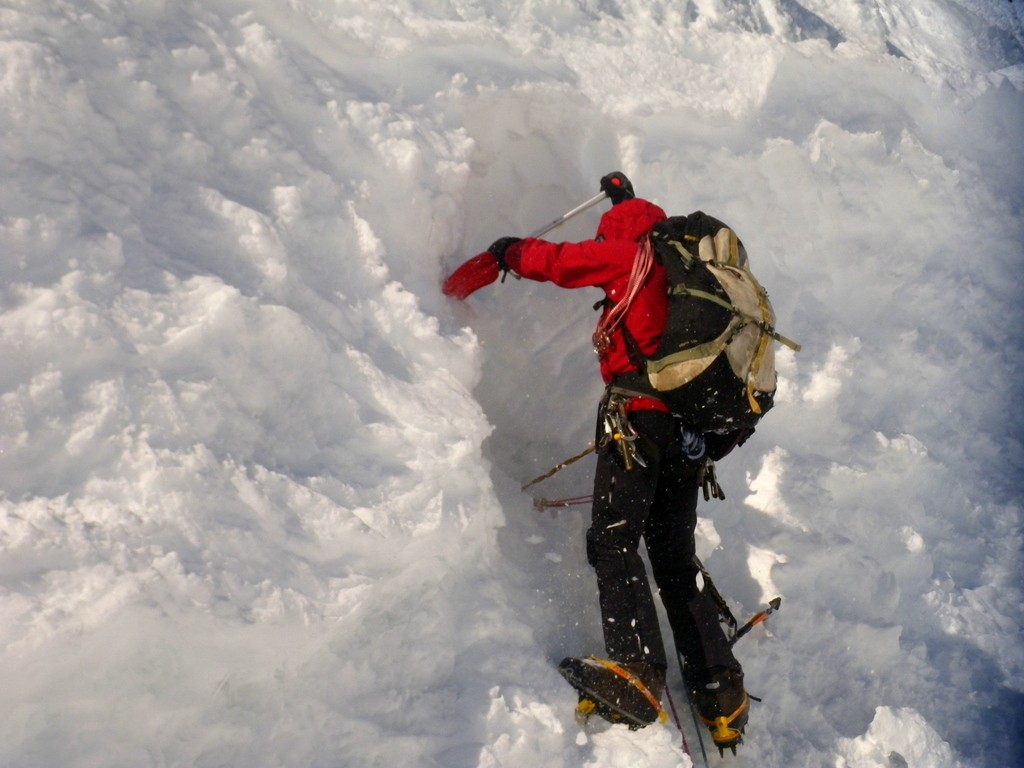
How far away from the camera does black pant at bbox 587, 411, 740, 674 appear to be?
353 cm

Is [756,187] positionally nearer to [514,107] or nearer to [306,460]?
[514,107]

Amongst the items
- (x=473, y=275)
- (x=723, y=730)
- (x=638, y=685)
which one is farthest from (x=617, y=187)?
(x=723, y=730)

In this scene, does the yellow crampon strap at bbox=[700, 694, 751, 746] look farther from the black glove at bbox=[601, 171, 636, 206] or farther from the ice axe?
the black glove at bbox=[601, 171, 636, 206]

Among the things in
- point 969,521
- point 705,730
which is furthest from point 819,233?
point 705,730

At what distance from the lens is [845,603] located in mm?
4391

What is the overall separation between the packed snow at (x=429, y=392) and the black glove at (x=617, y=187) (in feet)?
1.85

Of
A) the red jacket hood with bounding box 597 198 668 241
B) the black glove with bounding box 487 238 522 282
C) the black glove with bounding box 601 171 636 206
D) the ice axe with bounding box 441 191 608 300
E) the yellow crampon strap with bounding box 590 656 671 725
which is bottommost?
the yellow crampon strap with bounding box 590 656 671 725

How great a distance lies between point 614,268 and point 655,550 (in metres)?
1.29

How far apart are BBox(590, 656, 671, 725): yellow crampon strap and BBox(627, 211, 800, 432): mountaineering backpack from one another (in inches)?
41.2

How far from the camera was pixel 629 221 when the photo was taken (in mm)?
4082

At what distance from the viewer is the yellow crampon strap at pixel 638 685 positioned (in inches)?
130

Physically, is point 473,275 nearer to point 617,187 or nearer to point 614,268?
point 614,268

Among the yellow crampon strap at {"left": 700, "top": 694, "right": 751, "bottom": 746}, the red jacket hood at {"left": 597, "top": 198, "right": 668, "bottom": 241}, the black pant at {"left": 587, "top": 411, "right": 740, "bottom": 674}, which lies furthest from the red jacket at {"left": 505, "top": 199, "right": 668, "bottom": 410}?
the yellow crampon strap at {"left": 700, "top": 694, "right": 751, "bottom": 746}

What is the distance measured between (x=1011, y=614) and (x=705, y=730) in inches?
89.9
